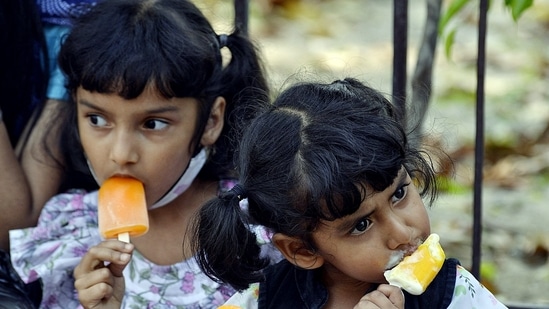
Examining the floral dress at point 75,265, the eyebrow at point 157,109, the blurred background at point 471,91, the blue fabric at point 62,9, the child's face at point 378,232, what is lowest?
the blurred background at point 471,91

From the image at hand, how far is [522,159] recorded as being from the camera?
16.4ft

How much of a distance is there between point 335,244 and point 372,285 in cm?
20

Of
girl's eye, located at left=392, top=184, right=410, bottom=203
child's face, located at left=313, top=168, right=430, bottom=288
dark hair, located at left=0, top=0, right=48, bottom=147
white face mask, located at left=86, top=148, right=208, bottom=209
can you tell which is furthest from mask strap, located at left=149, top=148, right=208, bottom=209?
girl's eye, located at left=392, top=184, right=410, bottom=203

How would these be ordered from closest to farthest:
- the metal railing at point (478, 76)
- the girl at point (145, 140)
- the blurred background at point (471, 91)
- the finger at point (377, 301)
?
1. the finger at point (377, 301)
2. the girl at point (145, 140)
3. the metal railing at point (478, 76)
4. the blurred background at point (471, 91)

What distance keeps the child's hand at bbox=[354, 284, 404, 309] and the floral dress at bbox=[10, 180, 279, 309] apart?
2.31 feet

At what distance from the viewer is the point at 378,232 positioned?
2.33m

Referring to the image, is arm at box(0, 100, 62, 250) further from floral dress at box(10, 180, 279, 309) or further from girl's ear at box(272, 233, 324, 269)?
girl's ear at box(272, 233, 324, 269)

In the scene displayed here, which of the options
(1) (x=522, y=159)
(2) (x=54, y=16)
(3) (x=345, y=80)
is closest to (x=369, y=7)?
(1) (x=522, y=159)

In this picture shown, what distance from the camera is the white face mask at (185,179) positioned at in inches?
116

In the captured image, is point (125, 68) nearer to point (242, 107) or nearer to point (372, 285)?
Answer: point (242, 107)

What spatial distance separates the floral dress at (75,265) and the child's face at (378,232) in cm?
64

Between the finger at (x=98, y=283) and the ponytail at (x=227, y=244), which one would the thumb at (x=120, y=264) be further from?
the ponytail at (x=227, y=244)

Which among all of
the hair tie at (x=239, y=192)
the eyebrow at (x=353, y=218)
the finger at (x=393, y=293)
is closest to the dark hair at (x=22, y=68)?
the hair tie at (x=239, y=192)

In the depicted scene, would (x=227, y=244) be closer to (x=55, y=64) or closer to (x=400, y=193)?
(x=400, y=193)
